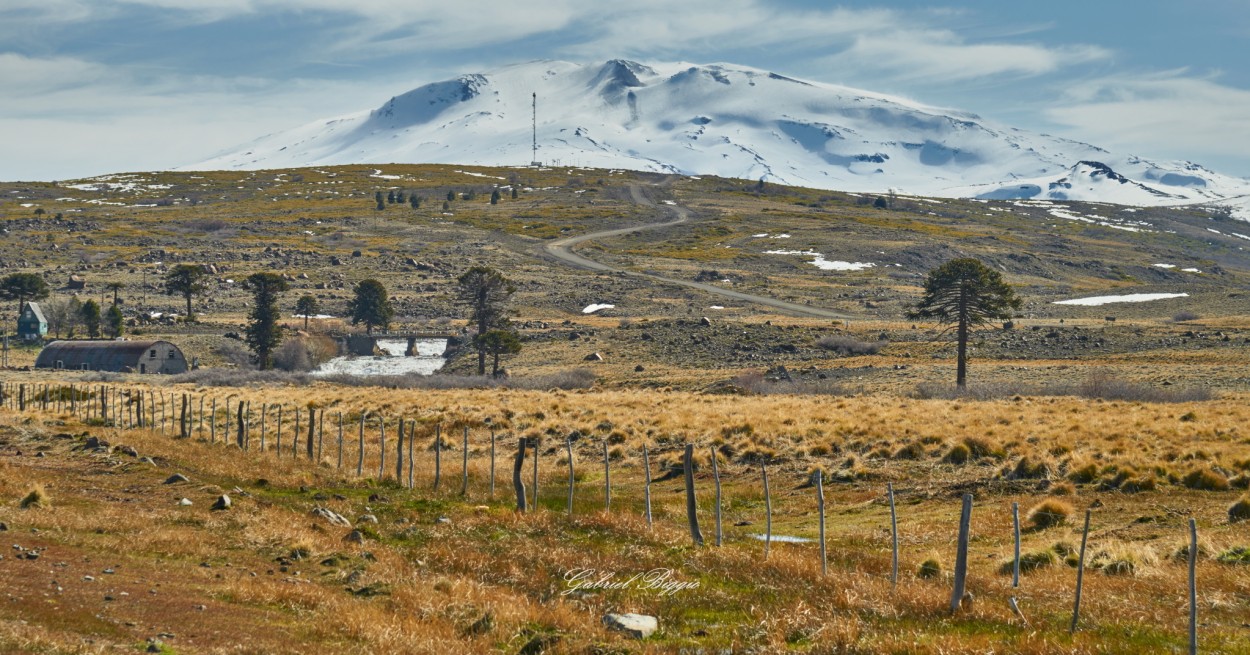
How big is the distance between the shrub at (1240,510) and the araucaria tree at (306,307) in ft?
331

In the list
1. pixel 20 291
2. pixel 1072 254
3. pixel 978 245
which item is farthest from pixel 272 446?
pixel 1072 254

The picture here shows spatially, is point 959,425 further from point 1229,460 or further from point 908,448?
point 1229,460

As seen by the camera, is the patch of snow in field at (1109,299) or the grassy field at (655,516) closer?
the grassy field at (655,516)

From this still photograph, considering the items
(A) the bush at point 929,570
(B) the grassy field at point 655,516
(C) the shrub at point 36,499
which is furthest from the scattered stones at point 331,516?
(A) the bush at point 929,570

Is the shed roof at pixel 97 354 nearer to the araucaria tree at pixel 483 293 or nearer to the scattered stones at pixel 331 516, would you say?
the araucaria tree at pixel 483 293

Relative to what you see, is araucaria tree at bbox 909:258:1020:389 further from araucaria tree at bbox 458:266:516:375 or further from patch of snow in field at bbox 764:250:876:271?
patch of snow in field at bbox 764:250:876:271

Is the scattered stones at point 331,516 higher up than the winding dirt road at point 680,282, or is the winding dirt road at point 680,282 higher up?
the scattered stones at point 331,516

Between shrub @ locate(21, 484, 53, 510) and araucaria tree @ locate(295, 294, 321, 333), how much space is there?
3710 inches

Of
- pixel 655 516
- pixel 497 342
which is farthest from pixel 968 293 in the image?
pixel 655 516

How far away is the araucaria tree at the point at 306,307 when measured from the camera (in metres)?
116

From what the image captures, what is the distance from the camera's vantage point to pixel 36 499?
1958 centimetres

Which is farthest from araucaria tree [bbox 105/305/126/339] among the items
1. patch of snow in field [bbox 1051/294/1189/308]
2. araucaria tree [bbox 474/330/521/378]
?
patch of snow in field [bbox 1051/294/1189/308]

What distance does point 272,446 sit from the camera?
3750cm

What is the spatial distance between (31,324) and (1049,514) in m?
114
